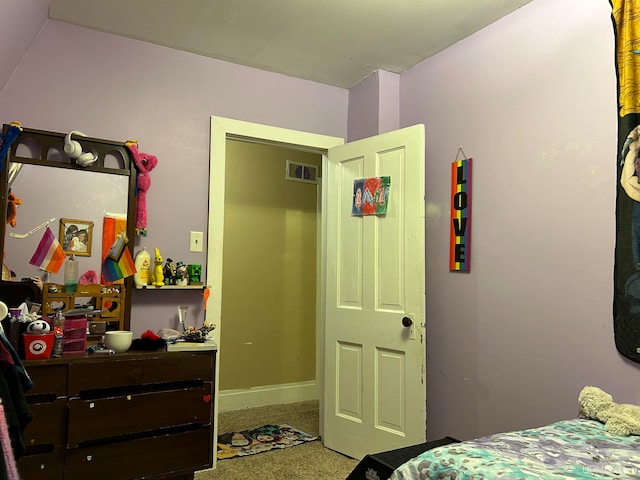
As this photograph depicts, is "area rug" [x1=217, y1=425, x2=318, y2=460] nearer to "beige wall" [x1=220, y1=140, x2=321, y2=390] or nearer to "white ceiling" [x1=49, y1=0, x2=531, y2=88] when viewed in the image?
"beige wall" [x1=220, y1=140, x2=321, y2=390]

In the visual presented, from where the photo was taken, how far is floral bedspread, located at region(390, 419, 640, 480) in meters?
1.35

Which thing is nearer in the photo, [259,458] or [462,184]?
[462,184]

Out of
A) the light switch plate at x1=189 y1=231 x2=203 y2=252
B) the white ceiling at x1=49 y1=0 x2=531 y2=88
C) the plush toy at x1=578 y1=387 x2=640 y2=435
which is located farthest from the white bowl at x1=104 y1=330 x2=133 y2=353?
the plush toy at x1=578 y1=387 x2=640 y2=435

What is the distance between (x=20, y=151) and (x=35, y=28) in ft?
2.05

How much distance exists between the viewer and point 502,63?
2.63 meters

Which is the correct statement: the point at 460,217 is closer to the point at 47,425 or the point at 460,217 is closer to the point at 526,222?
the point at 526,222

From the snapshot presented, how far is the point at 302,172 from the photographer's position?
461 centimetres

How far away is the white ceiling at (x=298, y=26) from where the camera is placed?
252cm

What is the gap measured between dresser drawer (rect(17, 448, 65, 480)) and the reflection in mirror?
844 mm

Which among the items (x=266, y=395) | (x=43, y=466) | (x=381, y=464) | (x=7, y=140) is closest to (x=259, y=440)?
(x=266, y=395)

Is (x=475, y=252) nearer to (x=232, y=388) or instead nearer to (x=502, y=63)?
(x=502, y=63)

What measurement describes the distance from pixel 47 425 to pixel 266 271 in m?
2.40

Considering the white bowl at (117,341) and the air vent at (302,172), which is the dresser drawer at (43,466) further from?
the air vent at (302,172)

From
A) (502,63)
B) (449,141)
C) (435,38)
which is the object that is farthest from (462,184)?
(435,38)
